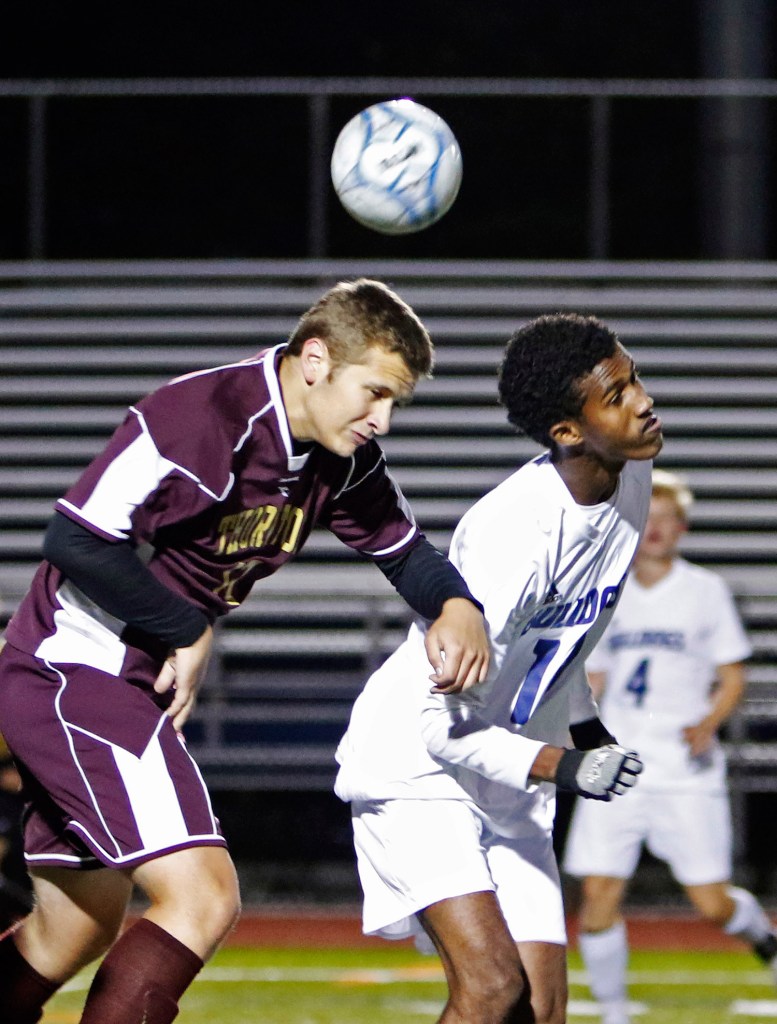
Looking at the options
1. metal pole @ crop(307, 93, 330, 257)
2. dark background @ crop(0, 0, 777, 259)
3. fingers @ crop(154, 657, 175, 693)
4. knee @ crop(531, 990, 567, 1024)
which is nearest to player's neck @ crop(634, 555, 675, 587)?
knee @ crop(531, 990, 567, 1024)

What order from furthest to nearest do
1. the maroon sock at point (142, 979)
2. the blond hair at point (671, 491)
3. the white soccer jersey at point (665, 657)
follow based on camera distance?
the white soccer jersey at point (665, 657), the blond hair at point (671, 491), the maroon sock at point (142, 979)

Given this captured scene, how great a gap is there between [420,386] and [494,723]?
24.7ft

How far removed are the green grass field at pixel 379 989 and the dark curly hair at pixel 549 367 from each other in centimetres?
293

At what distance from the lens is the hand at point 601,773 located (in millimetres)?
3352

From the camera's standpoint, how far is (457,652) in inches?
135

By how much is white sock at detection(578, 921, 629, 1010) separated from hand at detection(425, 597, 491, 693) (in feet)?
8.50

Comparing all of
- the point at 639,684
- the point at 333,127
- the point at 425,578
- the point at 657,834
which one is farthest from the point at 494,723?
the point at 333,127

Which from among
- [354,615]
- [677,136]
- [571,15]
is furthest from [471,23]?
[354,615]

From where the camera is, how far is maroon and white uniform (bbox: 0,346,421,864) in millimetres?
3406

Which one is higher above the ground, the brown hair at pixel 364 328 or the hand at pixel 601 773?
the brown hair at pixel 364 328

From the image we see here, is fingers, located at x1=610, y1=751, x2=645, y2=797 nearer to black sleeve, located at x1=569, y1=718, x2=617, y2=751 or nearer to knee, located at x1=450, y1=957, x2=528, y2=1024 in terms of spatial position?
knee, located at x1=450, y1=957, x2=528, y2=1024

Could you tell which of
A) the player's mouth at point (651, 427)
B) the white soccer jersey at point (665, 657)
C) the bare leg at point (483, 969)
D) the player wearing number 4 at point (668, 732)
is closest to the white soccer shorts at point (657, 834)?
the player wearing number 4 at point (668, 732)

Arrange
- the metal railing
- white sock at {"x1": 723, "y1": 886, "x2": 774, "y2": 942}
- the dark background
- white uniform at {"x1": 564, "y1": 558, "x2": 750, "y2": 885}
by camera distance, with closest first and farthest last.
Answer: white sock at {"x1": 723, "y1": 886, "x2": 774, "y2": 942} → white uniform at {"x1": 564, "y1": 558, "x2": 750, "y2": 885} → the metal railing → the dark background

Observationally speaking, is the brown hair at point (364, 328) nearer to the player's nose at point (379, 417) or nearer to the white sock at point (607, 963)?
the player's nose at point (379, 417)
